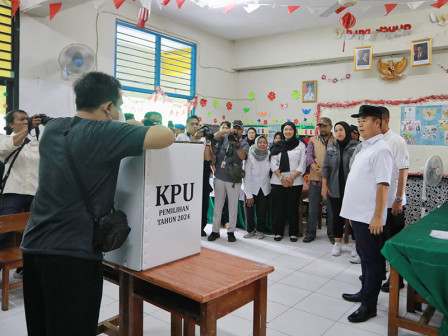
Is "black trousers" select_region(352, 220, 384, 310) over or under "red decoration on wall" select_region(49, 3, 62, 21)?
under

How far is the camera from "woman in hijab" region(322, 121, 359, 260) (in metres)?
3.91

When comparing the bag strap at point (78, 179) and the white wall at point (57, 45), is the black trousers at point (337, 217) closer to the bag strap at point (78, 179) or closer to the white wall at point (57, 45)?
the bag strap at point (78, 179)

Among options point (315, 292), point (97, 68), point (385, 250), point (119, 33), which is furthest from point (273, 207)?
point (119, 33)

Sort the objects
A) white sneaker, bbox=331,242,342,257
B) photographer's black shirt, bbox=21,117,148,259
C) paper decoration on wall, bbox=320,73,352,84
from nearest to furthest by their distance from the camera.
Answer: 1. photographer's black shirt, bbox=21,117,148,259
2. white sneaker, bbox=331,242,342,257
3. paper decoration on wall, bbox=320,73,352,84

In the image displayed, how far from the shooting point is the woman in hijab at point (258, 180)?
4.68 metres

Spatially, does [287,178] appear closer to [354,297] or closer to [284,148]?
[284,148]

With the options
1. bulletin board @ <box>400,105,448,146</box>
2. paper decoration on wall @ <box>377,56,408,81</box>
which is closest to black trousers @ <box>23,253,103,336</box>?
bulletin board @ <box>400,105,448,146</box>

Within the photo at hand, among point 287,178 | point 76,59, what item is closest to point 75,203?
point 287,178

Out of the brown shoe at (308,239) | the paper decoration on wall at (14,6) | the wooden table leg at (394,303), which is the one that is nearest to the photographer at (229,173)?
the brown shoe at (308,239)

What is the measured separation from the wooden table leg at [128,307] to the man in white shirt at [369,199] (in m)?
1.55

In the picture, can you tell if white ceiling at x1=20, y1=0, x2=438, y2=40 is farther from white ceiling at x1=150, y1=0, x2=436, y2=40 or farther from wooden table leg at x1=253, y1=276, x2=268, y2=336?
wooden table leg at x1=253, y1=276, x2=268, y2=336

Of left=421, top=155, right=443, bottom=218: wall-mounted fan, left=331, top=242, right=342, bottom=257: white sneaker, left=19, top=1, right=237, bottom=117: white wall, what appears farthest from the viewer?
left=19, top=1, right=237, bottom=117: white wall

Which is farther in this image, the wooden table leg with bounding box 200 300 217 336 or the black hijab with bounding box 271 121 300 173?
the black hijab with bounding box 271 121 300 173

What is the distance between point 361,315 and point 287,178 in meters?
2.22
